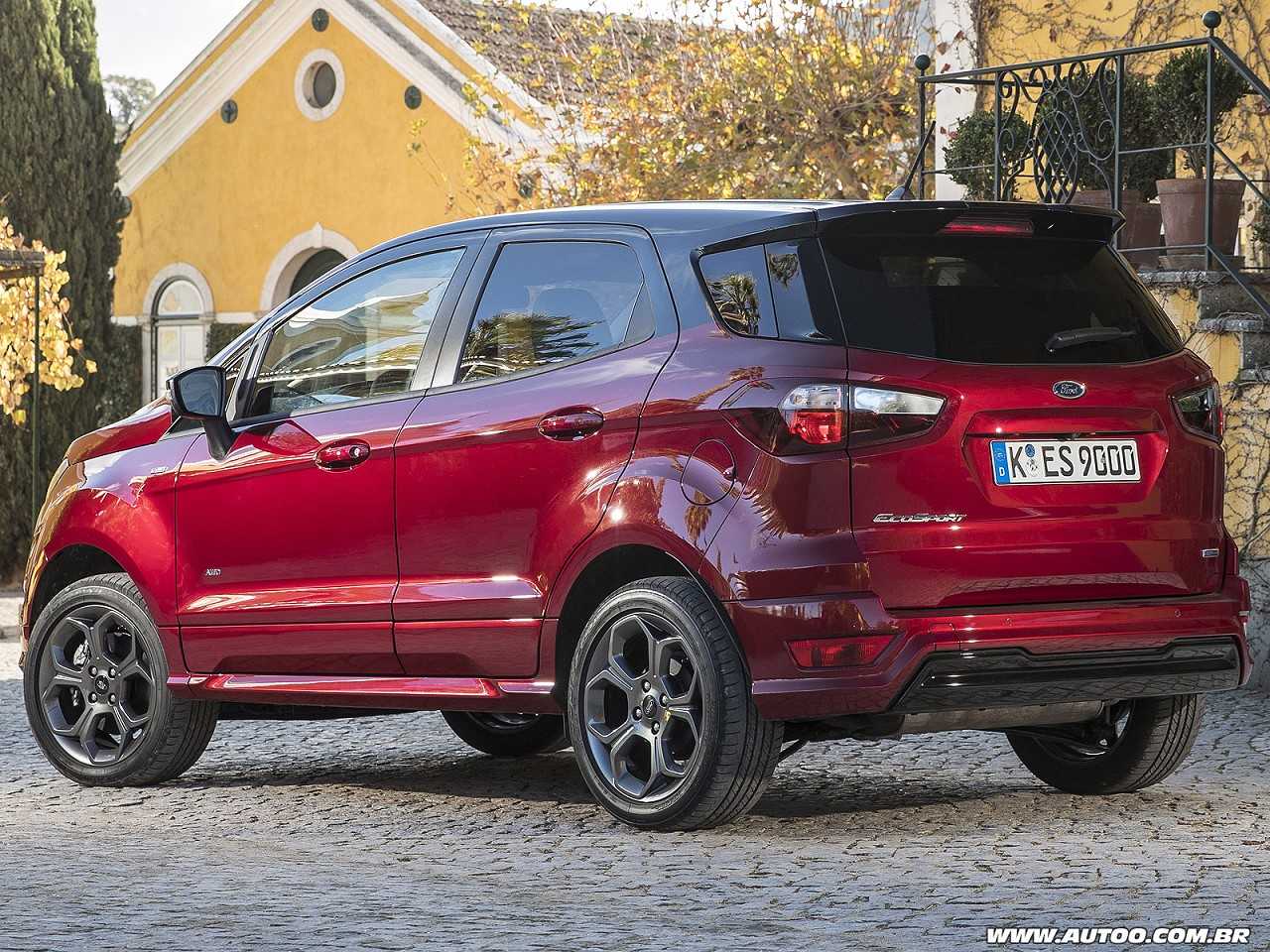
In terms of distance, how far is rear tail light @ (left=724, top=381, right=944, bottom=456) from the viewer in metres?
6.29

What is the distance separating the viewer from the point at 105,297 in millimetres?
22781

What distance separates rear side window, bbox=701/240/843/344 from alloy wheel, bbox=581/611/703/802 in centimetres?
91

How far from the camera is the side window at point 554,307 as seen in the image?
23.0 ft

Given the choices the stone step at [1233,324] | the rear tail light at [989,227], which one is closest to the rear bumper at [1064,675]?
the rear tail light at [989,227]

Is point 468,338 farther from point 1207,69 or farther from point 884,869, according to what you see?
point 1207,69

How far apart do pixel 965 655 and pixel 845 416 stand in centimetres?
73

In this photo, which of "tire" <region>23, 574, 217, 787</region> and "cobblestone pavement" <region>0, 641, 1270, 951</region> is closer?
"cobblestone pavement" <region>0, 641, 1270, 951</region>

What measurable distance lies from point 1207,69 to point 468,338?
5721 millimetres

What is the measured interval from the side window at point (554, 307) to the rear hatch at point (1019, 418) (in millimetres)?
768

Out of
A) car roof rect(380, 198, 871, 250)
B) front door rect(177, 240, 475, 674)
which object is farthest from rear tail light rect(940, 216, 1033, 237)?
front door rect(177, 240, 475, 674)

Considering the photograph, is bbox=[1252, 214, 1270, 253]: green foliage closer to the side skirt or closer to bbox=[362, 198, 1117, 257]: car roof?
bbox=[362, 198, 1117, 257]: car roof

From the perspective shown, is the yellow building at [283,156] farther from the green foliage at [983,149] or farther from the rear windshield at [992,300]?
the rear windshield at [992,300]

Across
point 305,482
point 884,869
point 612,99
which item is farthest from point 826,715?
point 612,99

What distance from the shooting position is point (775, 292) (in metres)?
6.60
